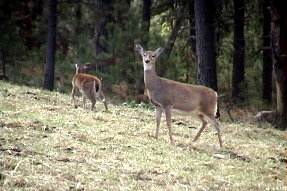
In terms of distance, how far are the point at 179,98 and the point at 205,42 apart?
17.7 ft

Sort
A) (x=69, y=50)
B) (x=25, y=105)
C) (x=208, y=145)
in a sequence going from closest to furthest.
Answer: (x=208, y=145) < (x=25, y=105) < (x=69, y=50)

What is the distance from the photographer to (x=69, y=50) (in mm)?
26219

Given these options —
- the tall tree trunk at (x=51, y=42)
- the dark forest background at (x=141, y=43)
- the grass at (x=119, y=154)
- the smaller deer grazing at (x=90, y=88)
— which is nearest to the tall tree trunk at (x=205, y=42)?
the dark forest background at (x=141, y=43)

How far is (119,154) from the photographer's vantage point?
814cm

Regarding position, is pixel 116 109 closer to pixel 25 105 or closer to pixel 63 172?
pixel 25 105

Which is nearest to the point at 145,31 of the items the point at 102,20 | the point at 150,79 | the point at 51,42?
the point at 102,20

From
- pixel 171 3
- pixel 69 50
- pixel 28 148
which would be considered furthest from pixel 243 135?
pixel 69 50

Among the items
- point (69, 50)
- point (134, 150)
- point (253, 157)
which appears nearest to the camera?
point (134, 150)

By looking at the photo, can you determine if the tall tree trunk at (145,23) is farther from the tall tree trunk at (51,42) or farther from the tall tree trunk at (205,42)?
the tall tree trunk at (205,42)

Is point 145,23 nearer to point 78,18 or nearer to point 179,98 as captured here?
point 78,18

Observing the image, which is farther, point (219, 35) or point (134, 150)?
point (219, 35)

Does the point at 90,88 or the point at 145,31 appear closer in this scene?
the point at 90,88

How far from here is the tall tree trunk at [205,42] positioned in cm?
1559

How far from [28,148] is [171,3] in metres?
14.8
